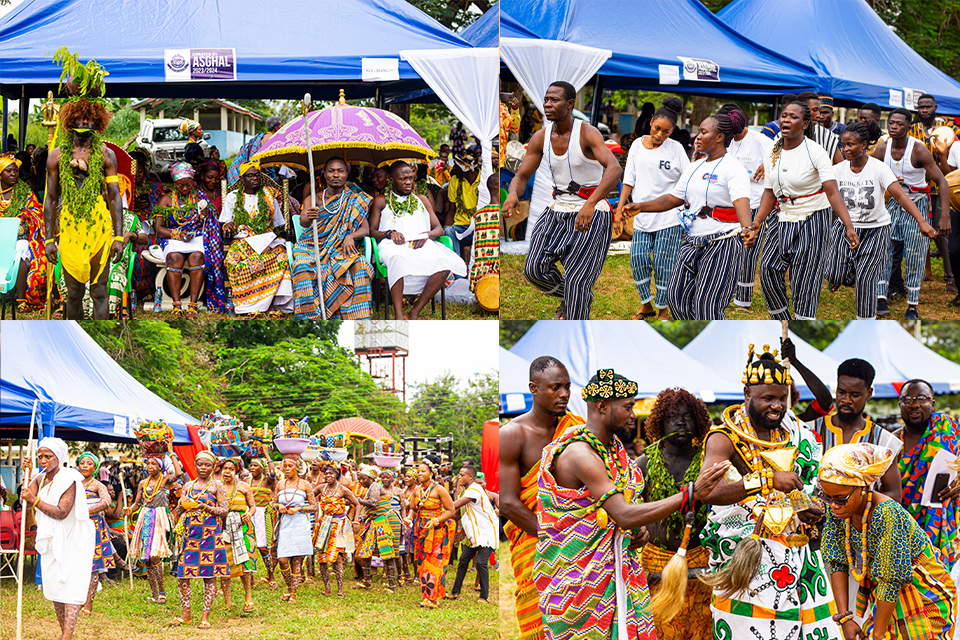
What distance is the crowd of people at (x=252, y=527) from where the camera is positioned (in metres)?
6.45

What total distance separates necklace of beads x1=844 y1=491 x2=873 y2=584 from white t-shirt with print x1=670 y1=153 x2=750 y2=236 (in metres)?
2.68

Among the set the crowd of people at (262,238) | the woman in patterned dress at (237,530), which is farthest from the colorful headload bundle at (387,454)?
Answer: the woman in patterned dress at (237,530)

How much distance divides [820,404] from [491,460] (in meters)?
2.75

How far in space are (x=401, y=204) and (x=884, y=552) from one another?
5.38m

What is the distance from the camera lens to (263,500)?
10016 mm

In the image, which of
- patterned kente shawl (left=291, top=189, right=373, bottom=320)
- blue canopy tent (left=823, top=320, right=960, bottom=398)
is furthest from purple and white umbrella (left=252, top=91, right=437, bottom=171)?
blue canopy tent (left=823, top=320, right=960, bottom=398)

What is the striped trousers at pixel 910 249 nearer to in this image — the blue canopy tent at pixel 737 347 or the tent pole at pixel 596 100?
the blue canopy tent at pixel 737 347

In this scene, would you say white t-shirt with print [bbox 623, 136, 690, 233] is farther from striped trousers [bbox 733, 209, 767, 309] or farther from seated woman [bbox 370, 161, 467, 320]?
seated woman [bbox 370, 161, 467, 320]

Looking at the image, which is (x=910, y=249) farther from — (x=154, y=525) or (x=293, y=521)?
(x=154, y=525)

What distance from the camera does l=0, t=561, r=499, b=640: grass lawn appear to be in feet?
23.9

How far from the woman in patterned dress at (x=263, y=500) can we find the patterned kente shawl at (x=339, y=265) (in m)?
2.55

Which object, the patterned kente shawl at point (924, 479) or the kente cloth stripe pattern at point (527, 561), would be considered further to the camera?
the patterned kente shawl at point (924, 479)

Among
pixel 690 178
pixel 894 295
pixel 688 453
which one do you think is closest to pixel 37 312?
pixel 690 178

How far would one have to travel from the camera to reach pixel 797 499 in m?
4.16
